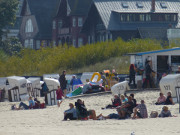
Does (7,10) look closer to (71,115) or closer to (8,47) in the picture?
(8,47)

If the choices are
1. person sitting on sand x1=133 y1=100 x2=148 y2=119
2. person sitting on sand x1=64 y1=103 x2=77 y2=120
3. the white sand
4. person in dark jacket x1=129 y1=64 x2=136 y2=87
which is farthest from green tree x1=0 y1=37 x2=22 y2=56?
person sitting on sand x1=133 y1=100 x2=148 y2=119

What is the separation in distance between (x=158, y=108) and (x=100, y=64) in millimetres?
24941

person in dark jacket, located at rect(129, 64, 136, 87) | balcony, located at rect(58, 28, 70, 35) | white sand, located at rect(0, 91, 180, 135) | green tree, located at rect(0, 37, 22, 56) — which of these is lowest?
white sand, located at rect(0, 91, 180, 135)

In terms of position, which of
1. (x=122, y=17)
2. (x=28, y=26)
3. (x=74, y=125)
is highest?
(x=28, y=26)

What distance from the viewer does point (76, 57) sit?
4944 cm

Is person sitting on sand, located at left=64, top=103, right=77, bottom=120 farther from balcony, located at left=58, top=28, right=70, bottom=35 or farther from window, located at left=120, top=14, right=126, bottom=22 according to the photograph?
balcony, located at left=58, top=28, right=70, bottom=35

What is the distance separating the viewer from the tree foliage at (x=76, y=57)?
4848cm

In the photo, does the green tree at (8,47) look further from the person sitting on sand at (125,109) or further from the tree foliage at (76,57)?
the person sitting on sand at (125,109)

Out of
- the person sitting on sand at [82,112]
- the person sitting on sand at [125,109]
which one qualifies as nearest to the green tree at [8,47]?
the person sitting on sand at [82,112]

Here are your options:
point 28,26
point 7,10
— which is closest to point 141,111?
point 7,10

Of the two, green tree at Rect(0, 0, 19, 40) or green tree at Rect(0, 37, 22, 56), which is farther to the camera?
green tree at Rect(0, 37, 22, 56)

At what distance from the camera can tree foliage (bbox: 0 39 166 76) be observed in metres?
48.5

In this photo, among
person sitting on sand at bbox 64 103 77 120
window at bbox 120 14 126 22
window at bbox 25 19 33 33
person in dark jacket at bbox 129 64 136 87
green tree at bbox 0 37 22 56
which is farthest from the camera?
window at bbox 25 19 33 33

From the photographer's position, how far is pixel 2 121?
21.3 meters
